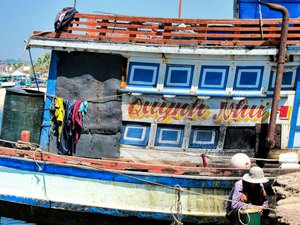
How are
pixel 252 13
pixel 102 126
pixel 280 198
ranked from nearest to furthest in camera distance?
pixel 280 198 → pixel 102 126 → pixel 252 13

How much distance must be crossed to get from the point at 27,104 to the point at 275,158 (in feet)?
15.5

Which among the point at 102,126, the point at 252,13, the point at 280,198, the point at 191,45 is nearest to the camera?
the point at 280,198

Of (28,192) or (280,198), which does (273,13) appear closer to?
(280,198)

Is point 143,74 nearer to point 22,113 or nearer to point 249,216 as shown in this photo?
point 22,113

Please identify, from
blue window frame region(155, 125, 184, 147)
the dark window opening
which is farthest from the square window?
blue window frame region(155, 125, 184, 147)

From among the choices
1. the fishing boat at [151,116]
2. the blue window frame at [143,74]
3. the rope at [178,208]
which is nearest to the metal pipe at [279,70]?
the fishing boat at [151,116]

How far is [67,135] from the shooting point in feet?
28.8

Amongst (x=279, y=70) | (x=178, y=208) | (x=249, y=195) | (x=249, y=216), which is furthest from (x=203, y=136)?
(x=249, y=216)

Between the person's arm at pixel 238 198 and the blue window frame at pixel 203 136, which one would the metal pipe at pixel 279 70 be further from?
the person's arm at pixel 238 198

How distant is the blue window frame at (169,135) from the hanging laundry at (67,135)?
1619 millimetres

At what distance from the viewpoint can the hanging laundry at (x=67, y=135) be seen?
341 inches

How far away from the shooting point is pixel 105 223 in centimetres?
846

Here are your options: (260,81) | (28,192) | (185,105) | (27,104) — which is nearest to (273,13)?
(260,81)

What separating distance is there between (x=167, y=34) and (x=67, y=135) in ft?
8.68
